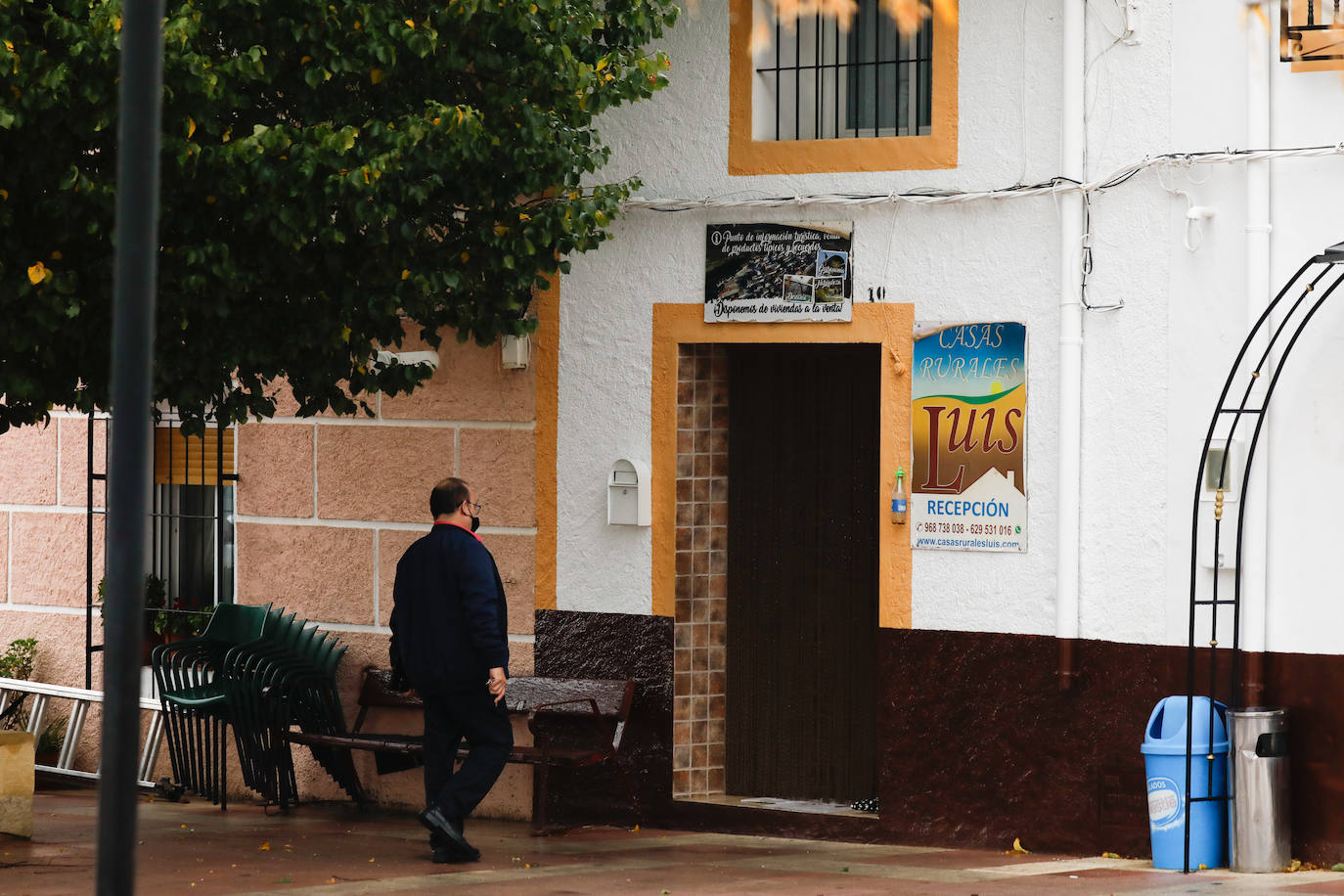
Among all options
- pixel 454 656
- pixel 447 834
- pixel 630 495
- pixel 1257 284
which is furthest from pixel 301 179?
pixel 1257 284

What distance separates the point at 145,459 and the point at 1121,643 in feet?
18.7

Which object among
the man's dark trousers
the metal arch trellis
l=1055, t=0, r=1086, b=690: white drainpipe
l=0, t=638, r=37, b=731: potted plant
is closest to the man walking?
the man's dark trousers

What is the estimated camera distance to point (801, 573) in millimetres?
9750

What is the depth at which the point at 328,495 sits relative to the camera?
33.6ft

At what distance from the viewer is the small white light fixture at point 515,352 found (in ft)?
31.4

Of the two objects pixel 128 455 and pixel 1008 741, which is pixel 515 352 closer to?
pixel 1008 741

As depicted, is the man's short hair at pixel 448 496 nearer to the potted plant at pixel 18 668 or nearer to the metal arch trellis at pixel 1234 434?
the metal arch trellis at pixel 1234 434

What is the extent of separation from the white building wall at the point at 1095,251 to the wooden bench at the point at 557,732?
514 mm

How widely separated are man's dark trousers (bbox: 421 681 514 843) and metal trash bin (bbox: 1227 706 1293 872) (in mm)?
3188

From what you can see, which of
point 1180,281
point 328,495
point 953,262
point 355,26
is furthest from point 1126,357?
point 328,495

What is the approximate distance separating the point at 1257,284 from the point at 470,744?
4049 millimetres

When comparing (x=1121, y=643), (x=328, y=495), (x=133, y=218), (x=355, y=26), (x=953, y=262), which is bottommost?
(x=1121, y=643)

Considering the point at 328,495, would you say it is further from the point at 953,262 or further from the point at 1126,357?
the point at 1126,357

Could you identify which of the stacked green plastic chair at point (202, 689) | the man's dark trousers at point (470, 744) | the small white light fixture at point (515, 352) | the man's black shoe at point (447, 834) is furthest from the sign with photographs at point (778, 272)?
the stacked green plastic chair at point (202, 689)
